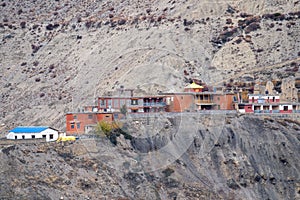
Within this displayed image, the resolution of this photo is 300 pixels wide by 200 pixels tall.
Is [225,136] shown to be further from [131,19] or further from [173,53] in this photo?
[131,19]

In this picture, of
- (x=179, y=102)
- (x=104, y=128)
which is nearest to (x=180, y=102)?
(x=179, y=102)

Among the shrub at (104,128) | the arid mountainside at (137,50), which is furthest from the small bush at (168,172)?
the arid mountainside at (137,50)

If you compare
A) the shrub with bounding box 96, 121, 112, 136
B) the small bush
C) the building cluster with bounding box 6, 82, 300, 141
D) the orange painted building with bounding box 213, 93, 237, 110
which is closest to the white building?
the building cluster with bounding box 6, 82, 300, 141

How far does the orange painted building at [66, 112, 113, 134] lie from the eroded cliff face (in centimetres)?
222

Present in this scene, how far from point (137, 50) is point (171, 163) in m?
30.6

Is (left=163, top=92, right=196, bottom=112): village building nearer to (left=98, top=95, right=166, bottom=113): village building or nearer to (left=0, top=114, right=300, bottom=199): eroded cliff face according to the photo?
(left=98, top=95, right=166, bottom=113): village building

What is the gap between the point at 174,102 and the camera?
7625 centimetres

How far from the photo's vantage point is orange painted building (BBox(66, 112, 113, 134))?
7238 cm

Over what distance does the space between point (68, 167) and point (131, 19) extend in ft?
138

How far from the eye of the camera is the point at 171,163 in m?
68.8

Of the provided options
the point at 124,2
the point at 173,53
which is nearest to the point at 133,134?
the point at 173,53

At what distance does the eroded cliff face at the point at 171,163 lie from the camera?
64.8m

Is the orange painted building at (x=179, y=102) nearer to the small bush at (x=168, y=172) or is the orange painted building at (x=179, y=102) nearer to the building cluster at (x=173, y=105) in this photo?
the building cluster at (x=173, y=105)

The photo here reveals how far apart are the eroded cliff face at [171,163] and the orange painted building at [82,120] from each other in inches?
87.3
